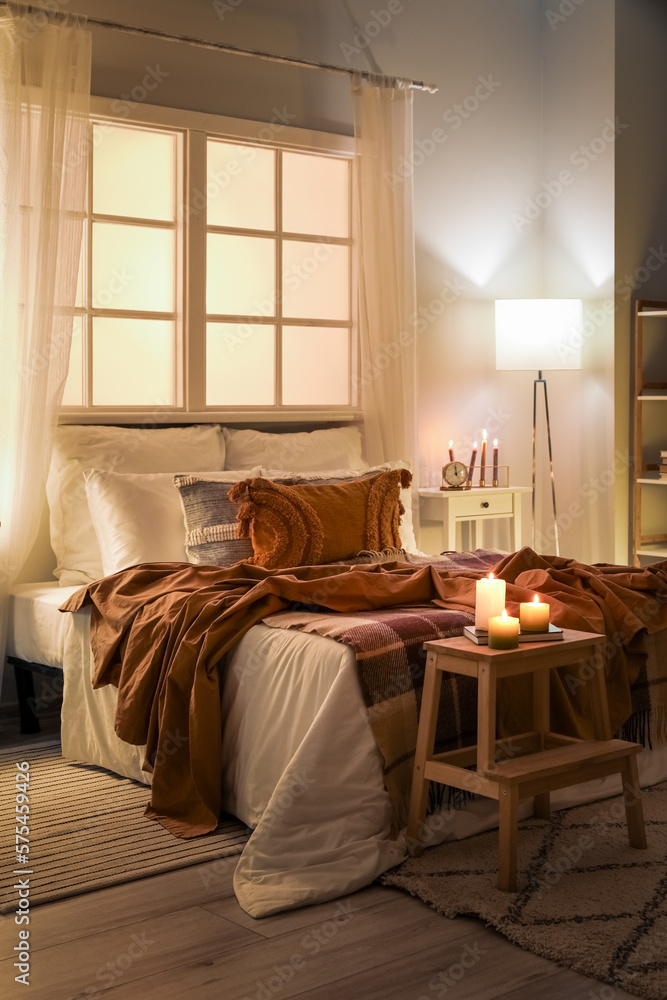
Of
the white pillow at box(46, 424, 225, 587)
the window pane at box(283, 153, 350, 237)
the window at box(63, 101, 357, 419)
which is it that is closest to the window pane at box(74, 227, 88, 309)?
the window at box(63, 101, 357, 419)

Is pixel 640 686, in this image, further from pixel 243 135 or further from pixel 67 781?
pixel 243 135

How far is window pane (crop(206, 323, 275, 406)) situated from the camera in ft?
16.2

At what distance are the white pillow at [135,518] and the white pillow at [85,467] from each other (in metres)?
0.11

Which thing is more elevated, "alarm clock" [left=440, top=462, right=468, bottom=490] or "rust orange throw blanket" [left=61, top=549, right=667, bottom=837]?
"alarm clock" [left=440, top=462, right=468, bottom=490]

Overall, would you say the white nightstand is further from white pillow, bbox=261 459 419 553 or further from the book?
the book

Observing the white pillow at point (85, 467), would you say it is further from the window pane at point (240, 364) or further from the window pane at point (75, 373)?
the window pane at point (240, 364)

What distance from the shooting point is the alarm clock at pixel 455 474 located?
499 cm

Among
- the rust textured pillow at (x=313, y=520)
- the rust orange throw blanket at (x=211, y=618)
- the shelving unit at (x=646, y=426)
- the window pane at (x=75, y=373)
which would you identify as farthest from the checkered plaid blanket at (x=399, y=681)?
the shelving unit at (x=646, y=426)

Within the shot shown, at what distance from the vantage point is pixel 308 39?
4.78 m

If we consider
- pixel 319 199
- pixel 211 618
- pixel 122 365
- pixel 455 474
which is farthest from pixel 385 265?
pixel 211 618

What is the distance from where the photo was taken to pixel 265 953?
2.20 metres

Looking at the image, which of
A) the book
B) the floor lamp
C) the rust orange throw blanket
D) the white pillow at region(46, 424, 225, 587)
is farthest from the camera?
the floor lamp

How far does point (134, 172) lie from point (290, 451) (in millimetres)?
1458

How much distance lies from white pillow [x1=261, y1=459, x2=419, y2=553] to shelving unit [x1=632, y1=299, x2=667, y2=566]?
1337mm
